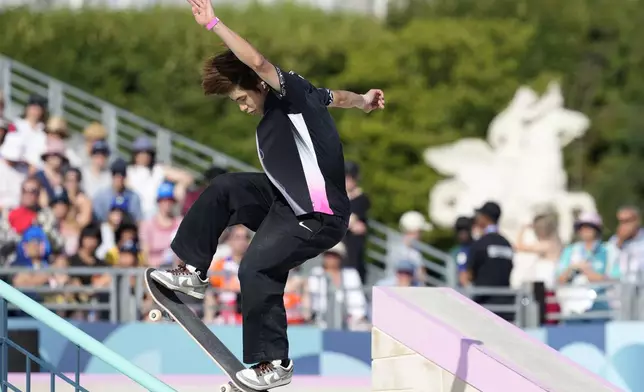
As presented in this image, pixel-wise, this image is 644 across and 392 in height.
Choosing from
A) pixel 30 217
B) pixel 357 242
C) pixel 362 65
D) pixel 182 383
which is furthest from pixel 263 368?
pixel 362 65

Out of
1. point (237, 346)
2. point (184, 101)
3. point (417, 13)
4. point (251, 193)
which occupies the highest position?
point (417, 13)

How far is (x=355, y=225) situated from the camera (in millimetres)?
13703

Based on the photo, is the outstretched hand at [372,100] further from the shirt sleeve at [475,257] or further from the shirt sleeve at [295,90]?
the shirt sleeve at [475,257]

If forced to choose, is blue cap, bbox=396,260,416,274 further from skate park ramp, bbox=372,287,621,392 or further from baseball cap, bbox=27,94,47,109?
skate park ramp, bbox=372,287,621,392

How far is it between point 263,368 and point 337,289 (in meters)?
4.39

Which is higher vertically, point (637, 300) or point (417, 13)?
point (417, 13)

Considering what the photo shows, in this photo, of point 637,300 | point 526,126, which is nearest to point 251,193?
point 637,300

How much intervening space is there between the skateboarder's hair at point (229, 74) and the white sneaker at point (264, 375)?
4.52ft

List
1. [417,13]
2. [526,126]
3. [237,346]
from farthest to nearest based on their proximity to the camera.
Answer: [417,13], [526,126], [237,346]

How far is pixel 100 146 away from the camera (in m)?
14.5

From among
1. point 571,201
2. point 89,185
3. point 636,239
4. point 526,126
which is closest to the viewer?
point 636,239

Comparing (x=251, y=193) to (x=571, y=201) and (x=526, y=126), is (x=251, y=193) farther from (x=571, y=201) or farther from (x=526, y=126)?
(x=526, y=126)

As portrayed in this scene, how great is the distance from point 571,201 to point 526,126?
2.04 meters

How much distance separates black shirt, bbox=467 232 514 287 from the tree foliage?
28.9 ft
